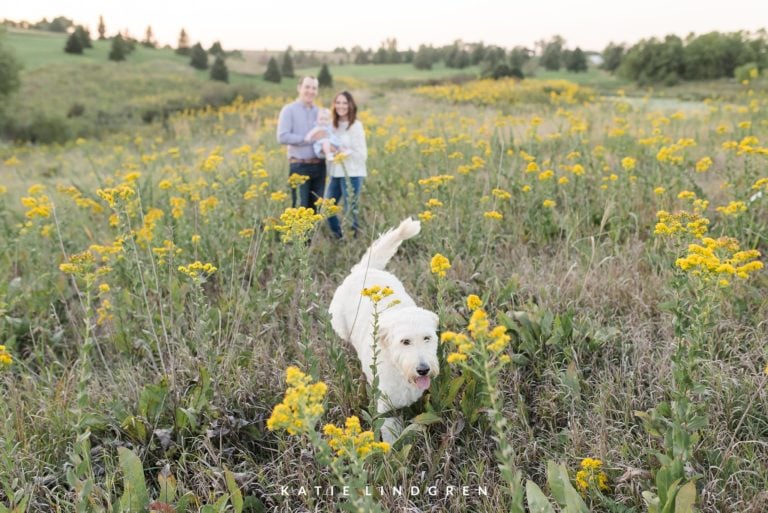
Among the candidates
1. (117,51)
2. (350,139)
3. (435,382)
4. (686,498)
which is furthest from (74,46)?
(686,498)

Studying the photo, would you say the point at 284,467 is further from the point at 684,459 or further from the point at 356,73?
the point at 356,73

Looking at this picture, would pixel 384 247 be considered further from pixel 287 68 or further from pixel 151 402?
pixel 287 68

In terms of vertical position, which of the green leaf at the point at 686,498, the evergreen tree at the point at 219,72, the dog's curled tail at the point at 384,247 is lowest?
the green leaf at the point at 686,498

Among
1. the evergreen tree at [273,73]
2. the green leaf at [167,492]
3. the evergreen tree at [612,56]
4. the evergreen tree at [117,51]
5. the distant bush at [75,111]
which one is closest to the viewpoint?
the green leaf at [167,492]

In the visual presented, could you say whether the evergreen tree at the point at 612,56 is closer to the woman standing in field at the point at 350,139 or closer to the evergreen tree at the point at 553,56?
the evergreen tree at the point at 553,56

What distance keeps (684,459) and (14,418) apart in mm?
3288

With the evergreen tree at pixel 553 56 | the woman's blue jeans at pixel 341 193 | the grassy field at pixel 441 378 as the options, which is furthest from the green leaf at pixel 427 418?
the evergreen tree at pixel 553 56

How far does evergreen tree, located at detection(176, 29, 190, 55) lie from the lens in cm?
4772

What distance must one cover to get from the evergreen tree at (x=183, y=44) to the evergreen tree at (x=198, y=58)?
7.55 metres

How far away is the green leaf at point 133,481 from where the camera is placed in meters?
2.34

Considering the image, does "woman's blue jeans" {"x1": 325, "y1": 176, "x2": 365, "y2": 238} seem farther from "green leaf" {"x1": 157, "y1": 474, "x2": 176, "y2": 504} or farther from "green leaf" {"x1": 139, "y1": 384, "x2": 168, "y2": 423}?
"green leaf" {"x1": 157, "y1": 474, "x2": 176, "y2": 504}

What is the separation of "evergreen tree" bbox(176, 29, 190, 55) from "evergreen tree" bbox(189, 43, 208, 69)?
7551 millimetres

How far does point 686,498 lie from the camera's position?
194cm

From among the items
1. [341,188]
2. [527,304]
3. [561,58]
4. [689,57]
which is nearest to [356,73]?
[561,58]
